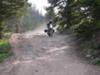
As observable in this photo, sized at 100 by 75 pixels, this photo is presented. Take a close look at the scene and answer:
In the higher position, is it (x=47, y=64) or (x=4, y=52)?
(x=4, y=52)

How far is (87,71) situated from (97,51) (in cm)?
276

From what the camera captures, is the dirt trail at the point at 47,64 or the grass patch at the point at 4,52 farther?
the grass patch at the point at 4,52

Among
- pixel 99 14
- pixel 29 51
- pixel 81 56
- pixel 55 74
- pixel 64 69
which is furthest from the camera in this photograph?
pixel 29 51

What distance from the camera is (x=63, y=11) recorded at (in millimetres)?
32000

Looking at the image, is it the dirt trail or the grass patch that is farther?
the grass patch

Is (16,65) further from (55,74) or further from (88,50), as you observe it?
(88,50)

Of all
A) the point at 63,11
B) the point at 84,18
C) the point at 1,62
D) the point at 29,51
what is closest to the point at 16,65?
the point at 1,62

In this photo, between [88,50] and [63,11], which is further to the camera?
[63,11]

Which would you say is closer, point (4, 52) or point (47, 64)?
point (47, 64)

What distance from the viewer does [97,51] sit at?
13.8 metres

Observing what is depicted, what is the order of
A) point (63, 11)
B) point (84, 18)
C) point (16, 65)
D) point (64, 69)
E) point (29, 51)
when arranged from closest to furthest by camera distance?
point (64, 69)
point (16, 65)
point (29, 51)
point (84, 18)
point (63, 11)

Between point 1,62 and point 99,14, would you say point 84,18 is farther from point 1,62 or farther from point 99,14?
point 1,62

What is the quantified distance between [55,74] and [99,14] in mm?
5897

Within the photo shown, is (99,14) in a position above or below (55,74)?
above
